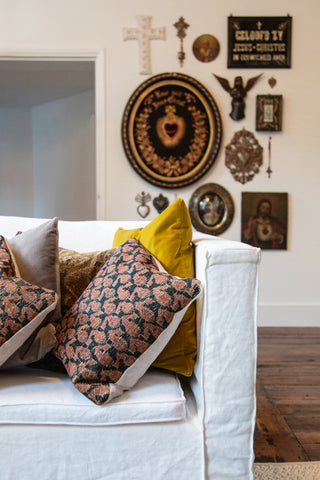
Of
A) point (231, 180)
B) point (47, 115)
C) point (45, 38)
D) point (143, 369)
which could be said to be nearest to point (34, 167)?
point (47, 115)

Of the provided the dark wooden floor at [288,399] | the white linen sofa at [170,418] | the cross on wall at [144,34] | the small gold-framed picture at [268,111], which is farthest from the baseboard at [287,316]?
the white linen sofa at [170,418]

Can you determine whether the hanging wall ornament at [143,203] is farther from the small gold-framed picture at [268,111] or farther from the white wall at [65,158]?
the white wall at [65,158]

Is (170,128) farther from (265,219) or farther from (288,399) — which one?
(288,399)

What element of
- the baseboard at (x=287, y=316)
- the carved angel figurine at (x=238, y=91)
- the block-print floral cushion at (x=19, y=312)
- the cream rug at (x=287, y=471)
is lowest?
the baseboard at (x=287, y=316)

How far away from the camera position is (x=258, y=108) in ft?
11.4

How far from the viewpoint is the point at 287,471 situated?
58.2 inches

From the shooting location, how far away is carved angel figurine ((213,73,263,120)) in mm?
3438

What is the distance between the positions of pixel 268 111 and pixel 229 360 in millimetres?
2803

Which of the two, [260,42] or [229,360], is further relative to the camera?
[260,42]

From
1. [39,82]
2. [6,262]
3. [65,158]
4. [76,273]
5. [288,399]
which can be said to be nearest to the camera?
[6,262]

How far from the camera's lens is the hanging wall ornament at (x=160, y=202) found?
3534 millimetres

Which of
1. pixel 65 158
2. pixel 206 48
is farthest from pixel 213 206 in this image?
pixel 65 158

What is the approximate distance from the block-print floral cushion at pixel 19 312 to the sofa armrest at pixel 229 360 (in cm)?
43

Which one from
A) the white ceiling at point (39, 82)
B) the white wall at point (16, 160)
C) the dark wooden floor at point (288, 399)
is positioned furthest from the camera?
the white wall at point (16, 160)
